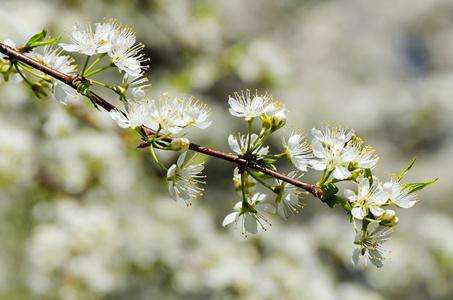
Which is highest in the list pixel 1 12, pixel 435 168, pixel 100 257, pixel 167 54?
pixel 167 54

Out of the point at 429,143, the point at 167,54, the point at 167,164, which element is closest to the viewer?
the point at 167,164

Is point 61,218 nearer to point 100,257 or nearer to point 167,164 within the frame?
point 100,257

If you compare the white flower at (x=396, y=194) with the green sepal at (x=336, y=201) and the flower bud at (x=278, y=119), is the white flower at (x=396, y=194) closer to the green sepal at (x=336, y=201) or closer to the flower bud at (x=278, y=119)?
the green sepal at (x=336, y=201)

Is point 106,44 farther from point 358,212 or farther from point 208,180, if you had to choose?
point 208,180

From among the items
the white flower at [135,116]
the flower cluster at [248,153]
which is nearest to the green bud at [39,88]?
the flower cluster at [248,153]

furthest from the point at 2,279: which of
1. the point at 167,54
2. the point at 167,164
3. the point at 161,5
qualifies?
the point at 161,5

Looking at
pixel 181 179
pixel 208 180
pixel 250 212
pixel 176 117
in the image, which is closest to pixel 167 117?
pixel 176 117

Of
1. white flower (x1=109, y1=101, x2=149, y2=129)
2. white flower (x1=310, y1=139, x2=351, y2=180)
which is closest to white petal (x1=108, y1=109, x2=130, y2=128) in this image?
white flower (x1=109, y1=101, x2=149, y2=129)
